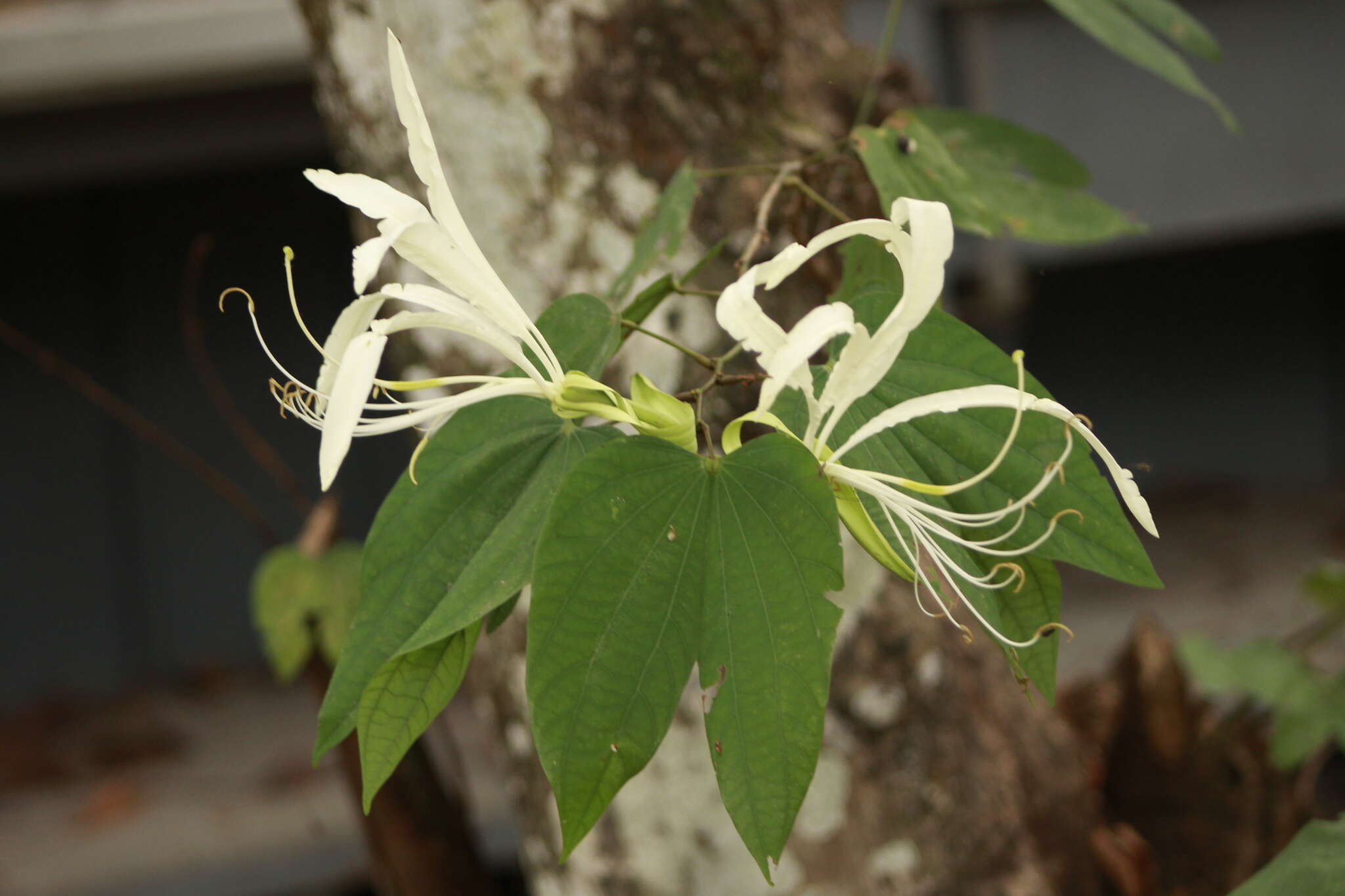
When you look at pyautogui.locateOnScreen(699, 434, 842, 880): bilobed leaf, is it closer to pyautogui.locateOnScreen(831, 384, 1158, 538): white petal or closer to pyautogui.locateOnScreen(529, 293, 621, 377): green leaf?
pyautogui.locateOnScreen(831, 384, 1158, 538): white petal

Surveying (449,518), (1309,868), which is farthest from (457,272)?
(1309,868)

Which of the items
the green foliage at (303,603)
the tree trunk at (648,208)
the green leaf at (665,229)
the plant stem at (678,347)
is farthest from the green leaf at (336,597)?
the plant stem at (678,347)

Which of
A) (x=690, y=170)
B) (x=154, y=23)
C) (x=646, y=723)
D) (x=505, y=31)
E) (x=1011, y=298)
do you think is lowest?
(x=1011, y=298)

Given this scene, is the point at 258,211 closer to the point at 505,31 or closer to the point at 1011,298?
the point at 1011,298

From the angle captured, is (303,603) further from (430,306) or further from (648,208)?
(430,306)

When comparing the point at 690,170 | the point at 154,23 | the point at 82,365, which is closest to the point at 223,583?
the point at 82,365

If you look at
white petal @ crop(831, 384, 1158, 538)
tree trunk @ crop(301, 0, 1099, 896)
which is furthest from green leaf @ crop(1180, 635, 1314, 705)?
white petal @ crop(831, 384, 1158, 538)
